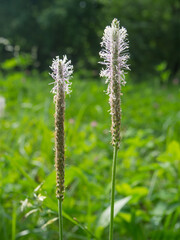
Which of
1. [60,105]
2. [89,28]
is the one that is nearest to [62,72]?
[60,105]

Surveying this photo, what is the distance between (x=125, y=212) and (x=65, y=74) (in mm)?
1004

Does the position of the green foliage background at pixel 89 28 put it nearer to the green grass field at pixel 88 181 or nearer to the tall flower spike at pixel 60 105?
the green grass field at pixel 88 181

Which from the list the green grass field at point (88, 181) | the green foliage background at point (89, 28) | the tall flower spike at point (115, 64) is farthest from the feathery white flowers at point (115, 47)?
the green foliage background at point (89, 28)

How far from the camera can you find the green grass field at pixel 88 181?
1.33 meters

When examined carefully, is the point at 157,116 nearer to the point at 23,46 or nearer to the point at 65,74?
the point at 65,74

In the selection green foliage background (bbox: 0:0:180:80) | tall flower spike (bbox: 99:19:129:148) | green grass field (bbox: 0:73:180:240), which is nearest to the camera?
tall flower spike (bbox: 99:19:129:148)

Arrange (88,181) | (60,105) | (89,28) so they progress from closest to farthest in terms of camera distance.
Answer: (60,105) → (88,181) → (89,28)

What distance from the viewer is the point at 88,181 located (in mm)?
1538

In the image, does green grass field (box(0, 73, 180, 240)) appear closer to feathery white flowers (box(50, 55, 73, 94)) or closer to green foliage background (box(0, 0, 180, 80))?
feathery white flowers (box(50, 55, 73, 94))

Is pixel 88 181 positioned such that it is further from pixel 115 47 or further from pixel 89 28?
pixel 89 28

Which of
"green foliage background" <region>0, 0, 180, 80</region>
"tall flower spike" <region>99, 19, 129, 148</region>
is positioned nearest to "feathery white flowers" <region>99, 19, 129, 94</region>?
"tall flower spike" <region>99, 19, 129, 148</region>

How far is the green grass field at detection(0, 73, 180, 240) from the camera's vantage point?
133 centimetres

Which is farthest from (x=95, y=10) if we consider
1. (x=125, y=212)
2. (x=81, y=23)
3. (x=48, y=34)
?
(x=125, y=212)

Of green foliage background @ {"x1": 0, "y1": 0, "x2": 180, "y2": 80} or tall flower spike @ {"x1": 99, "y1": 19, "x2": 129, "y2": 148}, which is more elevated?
green foliage background @ {"x1": 0, "y1": 0, "x2": 180, "y2": 80}
